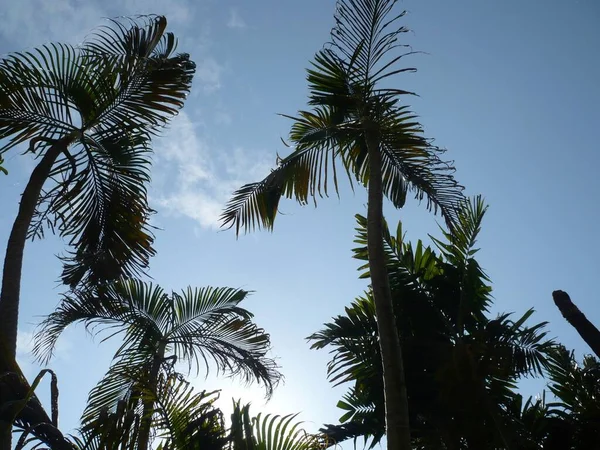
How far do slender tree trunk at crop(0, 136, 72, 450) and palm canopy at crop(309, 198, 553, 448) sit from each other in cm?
343

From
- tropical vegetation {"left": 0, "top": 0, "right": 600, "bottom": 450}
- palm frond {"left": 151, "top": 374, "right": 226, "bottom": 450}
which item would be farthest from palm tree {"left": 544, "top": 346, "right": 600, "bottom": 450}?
palm frond {"left": 151, "top": 374, "right": 226, "bottom": 450}

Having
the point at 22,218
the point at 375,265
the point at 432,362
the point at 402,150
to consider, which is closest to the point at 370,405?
the point at 432,362

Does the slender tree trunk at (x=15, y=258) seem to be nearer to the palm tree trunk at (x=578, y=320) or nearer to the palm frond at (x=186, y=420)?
the palm frond at (x=186, y=420)

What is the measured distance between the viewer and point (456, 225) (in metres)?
6.77

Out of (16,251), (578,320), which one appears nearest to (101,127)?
(16,251)

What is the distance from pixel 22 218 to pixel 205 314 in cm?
388

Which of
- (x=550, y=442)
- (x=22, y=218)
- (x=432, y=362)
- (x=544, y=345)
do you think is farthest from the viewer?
(x=544, y=345)

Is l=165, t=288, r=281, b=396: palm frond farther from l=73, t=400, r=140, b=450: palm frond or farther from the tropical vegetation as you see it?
l=73, t=400, r=140, b=450: palm frond

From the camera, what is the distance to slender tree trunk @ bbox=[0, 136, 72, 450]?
323 cm

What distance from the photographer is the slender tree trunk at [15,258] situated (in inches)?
127

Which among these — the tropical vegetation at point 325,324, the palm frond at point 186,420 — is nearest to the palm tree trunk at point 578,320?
the tropical vegetation at point 325,324

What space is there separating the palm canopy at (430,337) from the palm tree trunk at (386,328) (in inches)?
35.2

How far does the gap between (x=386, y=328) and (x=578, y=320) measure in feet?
7.13

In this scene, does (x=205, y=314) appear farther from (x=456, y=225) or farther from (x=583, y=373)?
(x=583, y=373)
